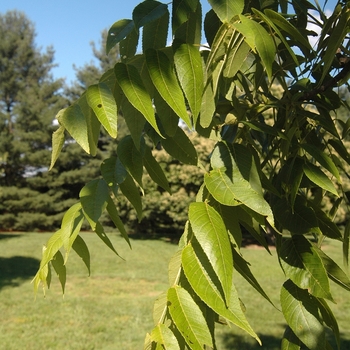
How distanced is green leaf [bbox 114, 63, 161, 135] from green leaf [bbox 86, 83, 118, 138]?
1.3 inches

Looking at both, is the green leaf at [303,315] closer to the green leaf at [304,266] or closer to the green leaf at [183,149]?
the green leaf at [304,266]

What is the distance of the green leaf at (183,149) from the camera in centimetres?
81

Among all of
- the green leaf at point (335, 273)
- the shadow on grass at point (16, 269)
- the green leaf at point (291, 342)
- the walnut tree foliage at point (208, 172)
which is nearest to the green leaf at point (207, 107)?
the walnut tree foliage at point (208, 172)

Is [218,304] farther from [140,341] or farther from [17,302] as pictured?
[17,302]

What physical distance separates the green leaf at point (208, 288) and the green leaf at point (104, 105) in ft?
0.74

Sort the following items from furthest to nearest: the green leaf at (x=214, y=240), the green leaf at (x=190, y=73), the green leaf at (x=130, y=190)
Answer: the green leaf at (x=130, y=190), the green leaf at (x=190, y=73), the green leaf at (x=214, y=240)

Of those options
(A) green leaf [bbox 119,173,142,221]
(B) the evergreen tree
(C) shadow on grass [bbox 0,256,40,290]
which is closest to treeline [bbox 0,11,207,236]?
(B) the evergreen tree

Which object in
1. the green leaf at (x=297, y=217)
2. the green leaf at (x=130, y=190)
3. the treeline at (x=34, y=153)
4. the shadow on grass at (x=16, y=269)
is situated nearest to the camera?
the green leaf at (x=297, y=217)

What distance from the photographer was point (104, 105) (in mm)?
698

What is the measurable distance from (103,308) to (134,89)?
6398mm

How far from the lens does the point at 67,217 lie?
792mm

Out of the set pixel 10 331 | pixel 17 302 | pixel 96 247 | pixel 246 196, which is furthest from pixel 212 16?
pixel 96 247

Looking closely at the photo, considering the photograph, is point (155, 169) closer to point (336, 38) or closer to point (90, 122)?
point (90, 122)

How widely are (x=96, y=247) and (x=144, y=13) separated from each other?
13.0 metres
